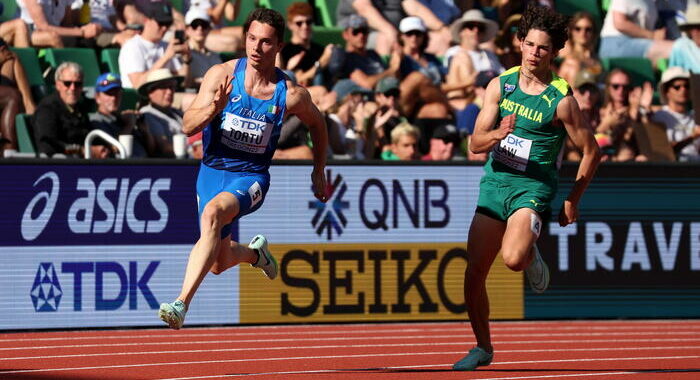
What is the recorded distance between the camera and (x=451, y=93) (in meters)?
15.6

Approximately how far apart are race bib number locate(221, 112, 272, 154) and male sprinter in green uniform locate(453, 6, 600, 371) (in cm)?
138

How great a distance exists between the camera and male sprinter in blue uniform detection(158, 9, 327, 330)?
30.1 ft

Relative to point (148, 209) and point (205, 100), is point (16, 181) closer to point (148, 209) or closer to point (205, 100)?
point (148, 209)

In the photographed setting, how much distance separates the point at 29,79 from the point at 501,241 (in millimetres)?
6316

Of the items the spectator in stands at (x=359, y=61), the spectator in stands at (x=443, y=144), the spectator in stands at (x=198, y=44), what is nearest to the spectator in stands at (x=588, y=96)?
the spectator in stands at (x=443, y=144)

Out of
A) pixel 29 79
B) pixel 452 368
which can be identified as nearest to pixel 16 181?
pixel 29 79

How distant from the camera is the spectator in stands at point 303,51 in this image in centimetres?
1484

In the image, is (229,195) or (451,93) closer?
(229,195)

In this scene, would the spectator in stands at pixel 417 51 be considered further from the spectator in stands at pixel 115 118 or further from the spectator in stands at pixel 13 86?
the spectator in stands at pixel 13 86

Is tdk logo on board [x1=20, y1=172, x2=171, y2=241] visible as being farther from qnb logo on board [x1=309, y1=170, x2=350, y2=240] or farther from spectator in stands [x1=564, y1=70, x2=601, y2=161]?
spectator in stands [x1=564, y1=70, x2=601, y2=161]

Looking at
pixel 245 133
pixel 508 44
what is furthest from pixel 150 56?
pixel 245 133

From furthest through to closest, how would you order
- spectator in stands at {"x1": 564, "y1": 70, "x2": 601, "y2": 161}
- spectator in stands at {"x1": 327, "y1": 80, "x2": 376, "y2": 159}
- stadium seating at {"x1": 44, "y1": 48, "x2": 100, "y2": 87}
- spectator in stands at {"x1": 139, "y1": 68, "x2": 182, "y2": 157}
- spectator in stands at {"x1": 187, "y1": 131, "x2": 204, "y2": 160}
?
spectator in stands at {"x1": 564, "y1": 70, "x2": 601, "y2": 161}
stadium seating at {"x1": 44, "y1": 48, "x2": 100, "y2": 87}
spectator in stands at {"x1": 327, "y1": 80, "x2": 376, "y2": 159}
spectator in stands at {"x1": 139, "y1": 68, "x2": 182, "y2": 157}
spectator in stands at {"x1": 187, "y1": 131, "x2": 204, "y2": 160}

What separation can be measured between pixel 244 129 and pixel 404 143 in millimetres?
4679

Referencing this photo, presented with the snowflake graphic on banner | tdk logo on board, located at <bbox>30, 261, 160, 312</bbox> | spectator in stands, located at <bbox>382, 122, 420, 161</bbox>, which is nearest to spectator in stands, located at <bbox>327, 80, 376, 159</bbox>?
spectator in stands, located at <bbox>382, 122, 420, 161</bbox>
